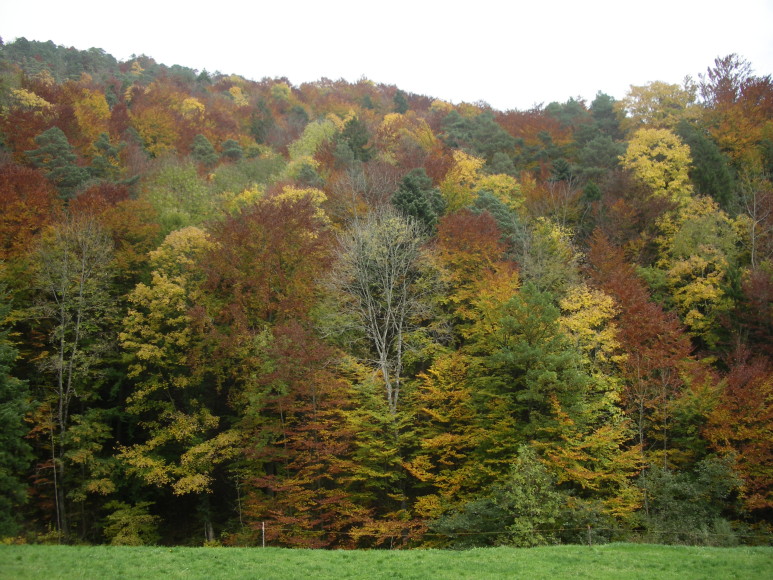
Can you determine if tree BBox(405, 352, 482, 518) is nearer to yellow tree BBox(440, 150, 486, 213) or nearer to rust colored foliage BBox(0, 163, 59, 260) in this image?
yellow tree BBox(440, 150, 486, 213)

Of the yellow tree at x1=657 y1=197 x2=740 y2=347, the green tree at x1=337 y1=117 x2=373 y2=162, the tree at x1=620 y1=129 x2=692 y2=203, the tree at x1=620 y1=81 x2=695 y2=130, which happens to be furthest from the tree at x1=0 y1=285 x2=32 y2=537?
the tree at x1=620 y1=81 x2=695 y2=130

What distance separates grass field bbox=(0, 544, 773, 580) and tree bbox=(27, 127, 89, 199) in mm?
30504

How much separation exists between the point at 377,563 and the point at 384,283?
1592 cm

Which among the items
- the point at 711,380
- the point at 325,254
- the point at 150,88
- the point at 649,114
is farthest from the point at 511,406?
the point at 150,88

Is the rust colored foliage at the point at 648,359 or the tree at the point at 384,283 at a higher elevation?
the tree at the point at 384,283

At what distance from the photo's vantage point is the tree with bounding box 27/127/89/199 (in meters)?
39.5

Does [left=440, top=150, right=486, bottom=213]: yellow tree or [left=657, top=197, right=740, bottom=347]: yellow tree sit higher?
[left=440, top=150, right=486, bottom=213]: yellow tree

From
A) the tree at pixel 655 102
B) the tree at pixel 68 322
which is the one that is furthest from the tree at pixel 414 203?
the tree at pixel 655 102

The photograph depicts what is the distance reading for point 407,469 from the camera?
2625cm

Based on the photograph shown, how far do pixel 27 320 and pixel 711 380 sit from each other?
34541 millimetres

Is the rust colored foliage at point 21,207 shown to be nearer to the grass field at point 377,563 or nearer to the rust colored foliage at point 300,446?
the rust colored foliage at point 300,446

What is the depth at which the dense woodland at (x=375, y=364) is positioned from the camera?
24172 millimetres

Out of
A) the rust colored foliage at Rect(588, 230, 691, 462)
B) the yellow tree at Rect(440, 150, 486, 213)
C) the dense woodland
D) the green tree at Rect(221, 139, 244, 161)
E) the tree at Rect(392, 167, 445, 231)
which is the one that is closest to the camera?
the dense woodland

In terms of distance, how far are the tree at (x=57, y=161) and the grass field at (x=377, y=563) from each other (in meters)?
30.5
